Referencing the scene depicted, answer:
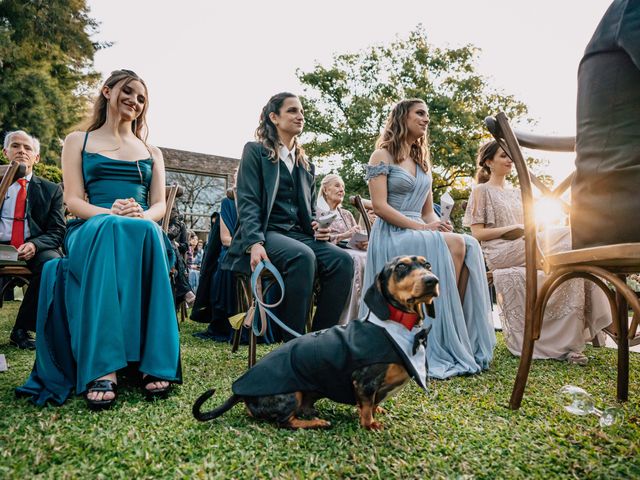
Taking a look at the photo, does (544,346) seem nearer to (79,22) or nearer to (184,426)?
(184,426)

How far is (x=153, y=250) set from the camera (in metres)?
2.76

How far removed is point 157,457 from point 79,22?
3230 cm

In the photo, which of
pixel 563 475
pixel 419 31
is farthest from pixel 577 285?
pixel 419 31

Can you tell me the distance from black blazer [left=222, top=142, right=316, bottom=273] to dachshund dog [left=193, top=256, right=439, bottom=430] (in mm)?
1302

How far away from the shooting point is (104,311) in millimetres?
2521

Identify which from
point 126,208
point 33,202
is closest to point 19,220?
point 33,202

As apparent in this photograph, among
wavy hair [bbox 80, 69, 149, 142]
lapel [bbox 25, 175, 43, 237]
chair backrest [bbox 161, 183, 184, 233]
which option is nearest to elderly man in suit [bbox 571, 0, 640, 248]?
wavy hair [bbox 80, 69, 149, 142]

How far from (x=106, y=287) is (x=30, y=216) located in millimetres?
2892

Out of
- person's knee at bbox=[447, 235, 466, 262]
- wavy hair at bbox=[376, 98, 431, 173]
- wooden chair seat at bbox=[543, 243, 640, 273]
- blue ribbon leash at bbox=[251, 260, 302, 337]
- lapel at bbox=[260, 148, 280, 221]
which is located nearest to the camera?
wooden chair seat at bbox=[543, 243, 640, 273]

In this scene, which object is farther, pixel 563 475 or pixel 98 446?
pixel 98 446

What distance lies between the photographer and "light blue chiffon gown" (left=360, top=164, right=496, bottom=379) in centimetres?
353

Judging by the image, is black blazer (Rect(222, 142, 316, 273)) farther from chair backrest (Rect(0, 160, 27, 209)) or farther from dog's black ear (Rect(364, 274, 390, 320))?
chair backrest (Rect(0, 160, 27, 209))

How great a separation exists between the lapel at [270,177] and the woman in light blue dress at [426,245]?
2.79 feet

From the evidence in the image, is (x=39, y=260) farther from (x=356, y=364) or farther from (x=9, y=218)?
(x=356, y=364)
